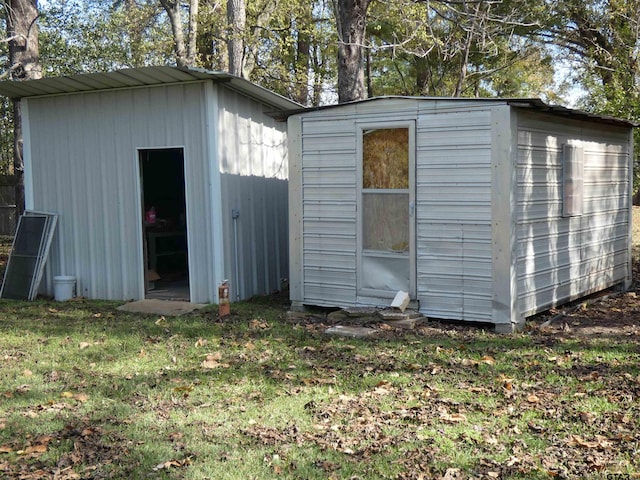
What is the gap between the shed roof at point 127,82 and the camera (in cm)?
838

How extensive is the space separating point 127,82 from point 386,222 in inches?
152

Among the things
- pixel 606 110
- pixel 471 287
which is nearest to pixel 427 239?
pixel 471 287

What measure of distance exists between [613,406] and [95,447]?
331cm

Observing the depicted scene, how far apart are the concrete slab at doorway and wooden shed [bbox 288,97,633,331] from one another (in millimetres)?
1301

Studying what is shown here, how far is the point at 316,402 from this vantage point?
489 cm

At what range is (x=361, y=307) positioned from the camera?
7812 millimetres

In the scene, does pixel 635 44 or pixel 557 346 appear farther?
pixel 635 44

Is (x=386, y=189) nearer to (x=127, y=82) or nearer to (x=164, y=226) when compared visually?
(x=127, y=82)

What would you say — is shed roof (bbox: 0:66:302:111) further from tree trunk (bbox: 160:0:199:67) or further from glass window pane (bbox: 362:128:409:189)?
tree trunk (bbox: 160:0:199:67)

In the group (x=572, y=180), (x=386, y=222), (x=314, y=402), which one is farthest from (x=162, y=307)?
(x=572, y=180)

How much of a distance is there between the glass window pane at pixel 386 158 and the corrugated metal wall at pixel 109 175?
219 cm

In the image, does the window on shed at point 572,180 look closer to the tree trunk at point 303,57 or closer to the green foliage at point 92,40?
the tree trunk at point 303,57

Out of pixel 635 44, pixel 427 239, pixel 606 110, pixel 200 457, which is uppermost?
pixel 635 44

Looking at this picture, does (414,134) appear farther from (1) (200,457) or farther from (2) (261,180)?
(1) (200,457)
